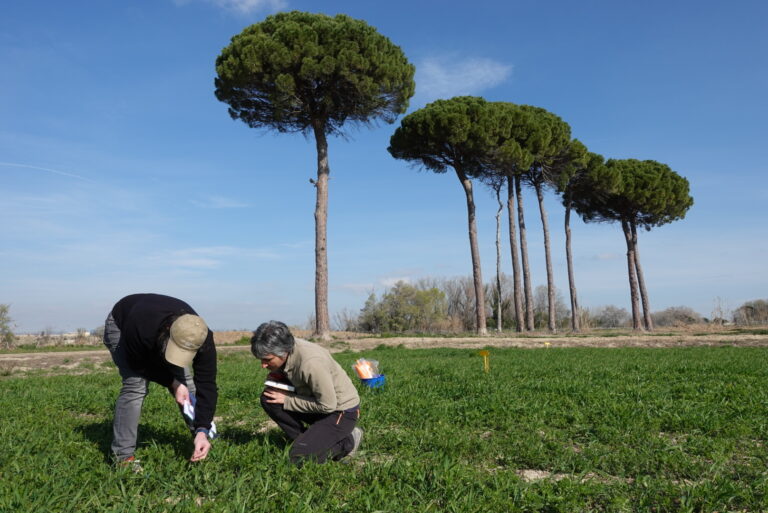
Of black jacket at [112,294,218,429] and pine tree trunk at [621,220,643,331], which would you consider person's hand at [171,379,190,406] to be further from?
pine tree trunk at [621,220,643,331]

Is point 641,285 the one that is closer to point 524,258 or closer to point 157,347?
point 524,258

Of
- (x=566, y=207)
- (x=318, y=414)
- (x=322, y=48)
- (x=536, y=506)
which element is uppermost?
(x=322, y=48)

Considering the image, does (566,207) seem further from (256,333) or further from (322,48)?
(256,333)

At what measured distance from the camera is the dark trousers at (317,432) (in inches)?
158

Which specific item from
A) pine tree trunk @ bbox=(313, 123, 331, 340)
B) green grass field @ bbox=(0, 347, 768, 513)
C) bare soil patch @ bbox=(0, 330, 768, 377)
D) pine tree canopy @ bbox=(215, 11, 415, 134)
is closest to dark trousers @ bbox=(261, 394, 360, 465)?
green grass field @ bbox=(0, 347, 768, 513)

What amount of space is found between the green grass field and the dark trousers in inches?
5.3

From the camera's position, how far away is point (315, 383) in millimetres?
4141

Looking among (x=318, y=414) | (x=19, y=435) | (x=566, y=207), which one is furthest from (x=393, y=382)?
(x=566, y=207)

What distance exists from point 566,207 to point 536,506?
109 feet

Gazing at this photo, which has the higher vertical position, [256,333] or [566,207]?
[566,207]

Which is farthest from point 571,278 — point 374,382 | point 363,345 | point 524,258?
point 374,382

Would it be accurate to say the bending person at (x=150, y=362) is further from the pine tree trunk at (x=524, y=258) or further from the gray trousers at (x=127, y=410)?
the pine tree trunk at (x=524, y=258)

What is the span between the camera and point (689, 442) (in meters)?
4.60

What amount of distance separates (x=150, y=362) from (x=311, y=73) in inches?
743
